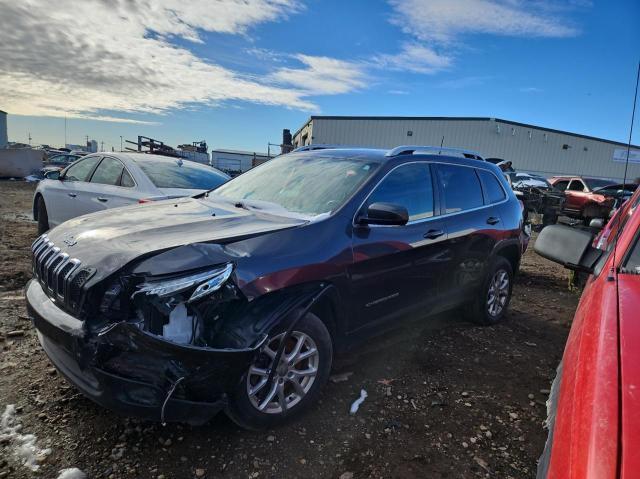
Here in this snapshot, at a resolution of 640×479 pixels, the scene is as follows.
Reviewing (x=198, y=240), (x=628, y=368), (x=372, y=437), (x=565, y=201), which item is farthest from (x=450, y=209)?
(x=565, y=201)

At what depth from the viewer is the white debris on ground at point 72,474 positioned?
7.25ft

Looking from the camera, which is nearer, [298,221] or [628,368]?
[628,368]

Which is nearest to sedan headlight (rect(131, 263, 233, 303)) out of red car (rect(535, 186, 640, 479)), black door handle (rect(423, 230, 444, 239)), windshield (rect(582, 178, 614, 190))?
red car (rect(535, 186, 640, 479))

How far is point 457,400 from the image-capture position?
3.24 m

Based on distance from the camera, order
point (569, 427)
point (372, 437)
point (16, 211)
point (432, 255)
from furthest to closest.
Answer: point (16, 211) < point (432, 255) < point (372, 437) < point (569, 427)

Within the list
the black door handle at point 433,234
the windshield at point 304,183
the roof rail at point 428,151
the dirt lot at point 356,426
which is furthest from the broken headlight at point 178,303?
the roof rail at point 428,151

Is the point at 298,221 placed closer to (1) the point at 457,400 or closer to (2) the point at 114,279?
(2) the point at 114,279

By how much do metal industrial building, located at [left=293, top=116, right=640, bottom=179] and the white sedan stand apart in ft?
84.6

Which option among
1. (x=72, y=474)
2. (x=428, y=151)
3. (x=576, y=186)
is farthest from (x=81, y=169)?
(x=576, y=186)

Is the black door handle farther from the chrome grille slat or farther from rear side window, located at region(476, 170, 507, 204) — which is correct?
the chrome grille slat

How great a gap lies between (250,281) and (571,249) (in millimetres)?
1698

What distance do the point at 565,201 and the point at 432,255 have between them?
1363 centimetres

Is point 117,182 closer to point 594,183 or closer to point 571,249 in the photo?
point 571,249

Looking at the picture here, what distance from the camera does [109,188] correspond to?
5.99 meters
